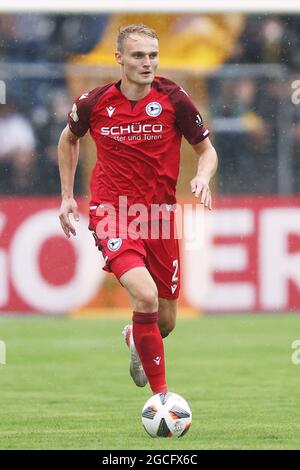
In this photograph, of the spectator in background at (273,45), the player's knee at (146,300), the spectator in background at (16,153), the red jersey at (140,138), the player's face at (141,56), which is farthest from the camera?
the spectator in background at (273,45)

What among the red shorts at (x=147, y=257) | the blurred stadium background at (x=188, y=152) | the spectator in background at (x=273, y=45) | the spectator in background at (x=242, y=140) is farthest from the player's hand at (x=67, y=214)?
the spectator in background at (x=273, y=45)

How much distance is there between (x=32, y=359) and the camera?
11.1m

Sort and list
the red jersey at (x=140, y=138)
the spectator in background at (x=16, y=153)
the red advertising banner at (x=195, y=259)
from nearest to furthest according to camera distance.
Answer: the red jersey at (x=140, y=138) → the red advertising banner at (x=195, y=259) → the spectator in background at (x=16, y=153)

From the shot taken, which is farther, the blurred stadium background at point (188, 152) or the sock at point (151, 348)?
the blurred stadium background at point (188, 152)

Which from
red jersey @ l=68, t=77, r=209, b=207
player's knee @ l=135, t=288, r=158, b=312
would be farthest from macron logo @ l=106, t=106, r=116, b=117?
player's knee @ l=135, t=288, r=158, b=312

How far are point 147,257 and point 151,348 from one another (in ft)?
2.67

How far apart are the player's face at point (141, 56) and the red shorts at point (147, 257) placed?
86 cm

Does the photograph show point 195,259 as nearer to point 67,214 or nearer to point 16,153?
point 16,153

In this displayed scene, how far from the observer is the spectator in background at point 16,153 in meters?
Answer: 14.5

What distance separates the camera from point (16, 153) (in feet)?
Answer: 47.9

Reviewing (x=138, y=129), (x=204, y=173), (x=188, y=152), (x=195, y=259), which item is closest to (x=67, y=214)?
(x=138, y=129)

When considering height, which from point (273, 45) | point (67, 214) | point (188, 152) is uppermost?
point (273, 45)

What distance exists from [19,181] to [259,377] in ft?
17.8

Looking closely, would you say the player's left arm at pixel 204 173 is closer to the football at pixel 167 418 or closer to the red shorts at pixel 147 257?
the red shorts at pixel 147 257
